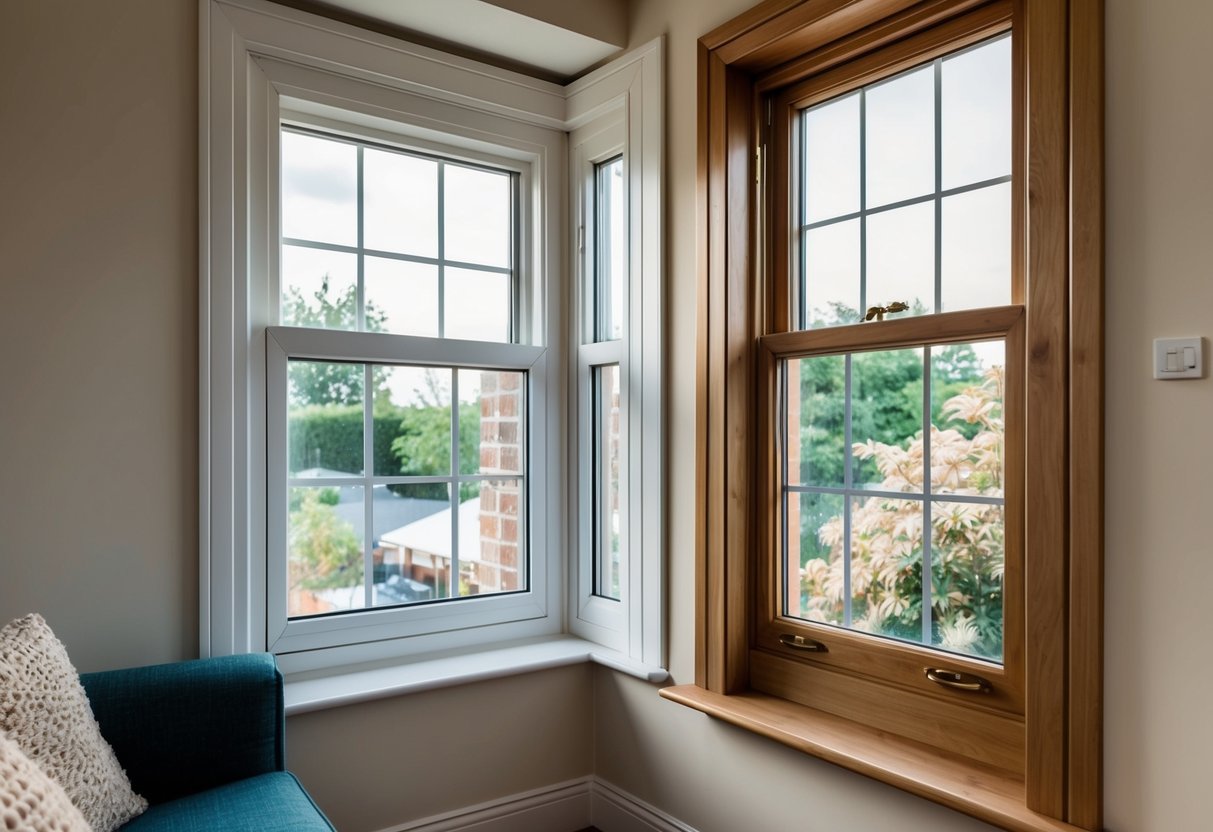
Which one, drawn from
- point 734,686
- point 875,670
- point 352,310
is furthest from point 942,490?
point 352,310

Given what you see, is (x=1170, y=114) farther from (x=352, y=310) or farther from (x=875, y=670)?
(x=352, y=310)

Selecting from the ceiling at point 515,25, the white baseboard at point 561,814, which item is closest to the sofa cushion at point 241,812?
the white baseboard at point 561,814

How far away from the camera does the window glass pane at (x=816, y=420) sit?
2031 millimetres

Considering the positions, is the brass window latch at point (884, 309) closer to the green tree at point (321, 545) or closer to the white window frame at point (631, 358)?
the white window frame at point (631, 358)

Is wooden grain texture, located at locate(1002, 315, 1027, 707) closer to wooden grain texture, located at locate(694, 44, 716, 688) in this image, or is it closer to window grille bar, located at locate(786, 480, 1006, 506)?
window grille bar, located at locate(786, 480, 1006, 506)

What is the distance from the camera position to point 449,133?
2.55 metres

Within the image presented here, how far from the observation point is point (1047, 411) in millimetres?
1542

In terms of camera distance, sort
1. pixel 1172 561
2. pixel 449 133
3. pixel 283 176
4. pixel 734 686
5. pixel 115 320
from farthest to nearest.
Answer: pixel 449 133 < pixel 283 176 < pixel 734 686 < pixel 115 320 < pixel 1172 561

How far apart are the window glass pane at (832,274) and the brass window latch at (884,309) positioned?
0.04 meters

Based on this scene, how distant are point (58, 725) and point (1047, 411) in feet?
6.16

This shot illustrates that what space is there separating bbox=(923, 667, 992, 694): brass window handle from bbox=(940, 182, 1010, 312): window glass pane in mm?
772

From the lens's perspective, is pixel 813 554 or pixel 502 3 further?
pixel 502 3

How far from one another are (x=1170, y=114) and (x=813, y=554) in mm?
1176

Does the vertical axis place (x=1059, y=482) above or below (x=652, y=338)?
below
